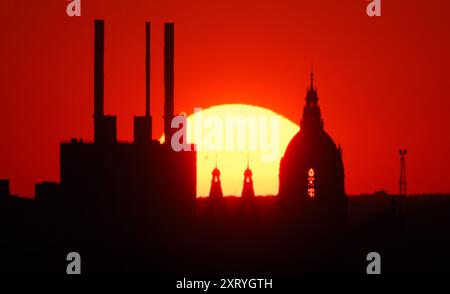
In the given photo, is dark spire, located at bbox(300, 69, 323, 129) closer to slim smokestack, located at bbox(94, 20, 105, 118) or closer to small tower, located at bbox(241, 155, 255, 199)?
small tower, located at bbox(241, 155, 255, 199)

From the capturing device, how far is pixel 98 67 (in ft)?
375

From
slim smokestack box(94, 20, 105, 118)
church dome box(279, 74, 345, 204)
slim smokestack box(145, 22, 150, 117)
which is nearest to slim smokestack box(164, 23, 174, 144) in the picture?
slim smokestack box(145, 22, 150, 117)

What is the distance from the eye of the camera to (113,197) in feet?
402

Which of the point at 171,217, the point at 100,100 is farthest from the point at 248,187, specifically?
the point at 100,100

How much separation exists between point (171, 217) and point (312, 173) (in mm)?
19783

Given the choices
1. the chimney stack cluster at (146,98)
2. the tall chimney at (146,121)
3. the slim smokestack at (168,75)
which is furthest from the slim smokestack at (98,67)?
the slim smokestack at (168,75)

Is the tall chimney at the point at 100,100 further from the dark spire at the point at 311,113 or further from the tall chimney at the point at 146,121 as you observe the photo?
the dark spire at the point at 311,113

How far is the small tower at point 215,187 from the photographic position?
5330 inches

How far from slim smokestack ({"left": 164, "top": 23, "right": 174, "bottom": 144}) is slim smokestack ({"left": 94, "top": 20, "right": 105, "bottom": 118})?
4.45m

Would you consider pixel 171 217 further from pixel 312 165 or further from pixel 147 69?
pixel 312 165

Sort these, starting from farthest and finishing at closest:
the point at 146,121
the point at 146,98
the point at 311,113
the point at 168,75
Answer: the point at 311,113 → the point at 146,121 → the point at 146,98 → the point at 168,75
